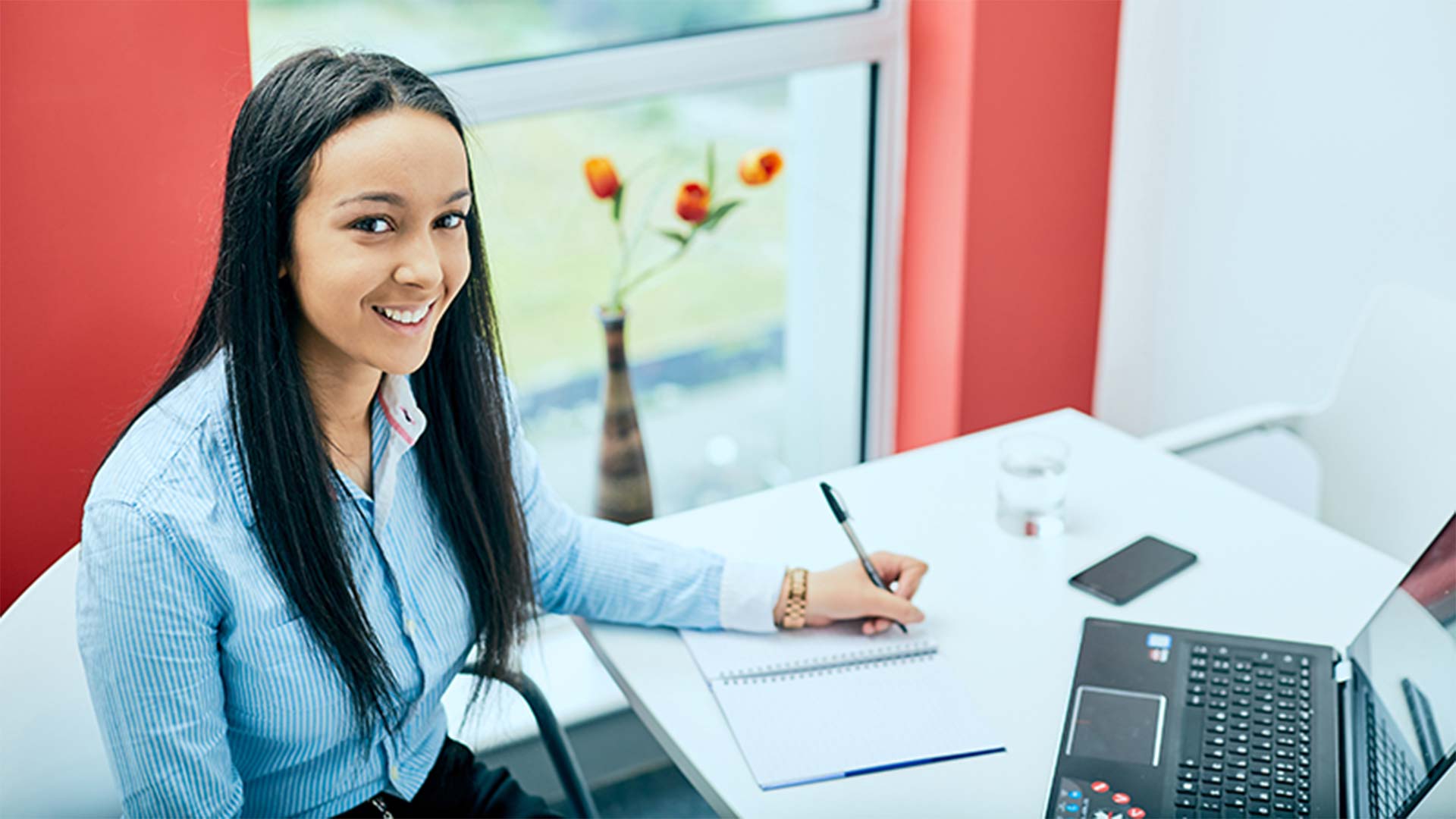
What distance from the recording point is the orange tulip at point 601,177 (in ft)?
7.50

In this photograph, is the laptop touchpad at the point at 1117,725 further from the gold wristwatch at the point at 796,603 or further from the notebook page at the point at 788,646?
the gold wristwatch at the point at 796,603

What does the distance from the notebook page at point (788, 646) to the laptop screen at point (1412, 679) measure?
0.44 m

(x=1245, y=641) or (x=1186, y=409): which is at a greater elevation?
(x=1245, y=641)

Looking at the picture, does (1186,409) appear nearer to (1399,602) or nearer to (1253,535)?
(1253,535)

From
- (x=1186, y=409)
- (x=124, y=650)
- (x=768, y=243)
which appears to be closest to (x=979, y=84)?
(x=768, y=243)

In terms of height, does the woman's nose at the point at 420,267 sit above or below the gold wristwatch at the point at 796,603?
above

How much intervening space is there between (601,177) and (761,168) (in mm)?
284

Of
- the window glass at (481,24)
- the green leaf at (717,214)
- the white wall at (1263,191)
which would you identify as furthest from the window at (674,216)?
the white wall at (1263,191)

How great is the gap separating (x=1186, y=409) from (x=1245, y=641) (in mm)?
1456

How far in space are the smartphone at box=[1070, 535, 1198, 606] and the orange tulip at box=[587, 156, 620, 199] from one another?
3.36 ft

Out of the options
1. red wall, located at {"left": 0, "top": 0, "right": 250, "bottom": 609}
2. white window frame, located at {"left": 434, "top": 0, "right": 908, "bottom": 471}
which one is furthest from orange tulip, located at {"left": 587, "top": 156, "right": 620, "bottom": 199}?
red wall, located at {"left": 0, "top": 0, "right": 250, "bottom": 609}

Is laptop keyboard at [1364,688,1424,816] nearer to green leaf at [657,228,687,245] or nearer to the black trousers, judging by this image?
the black trousers

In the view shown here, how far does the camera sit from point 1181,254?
2.84 meters

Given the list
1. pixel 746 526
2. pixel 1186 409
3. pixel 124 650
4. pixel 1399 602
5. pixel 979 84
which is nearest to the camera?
pixel 124 650
